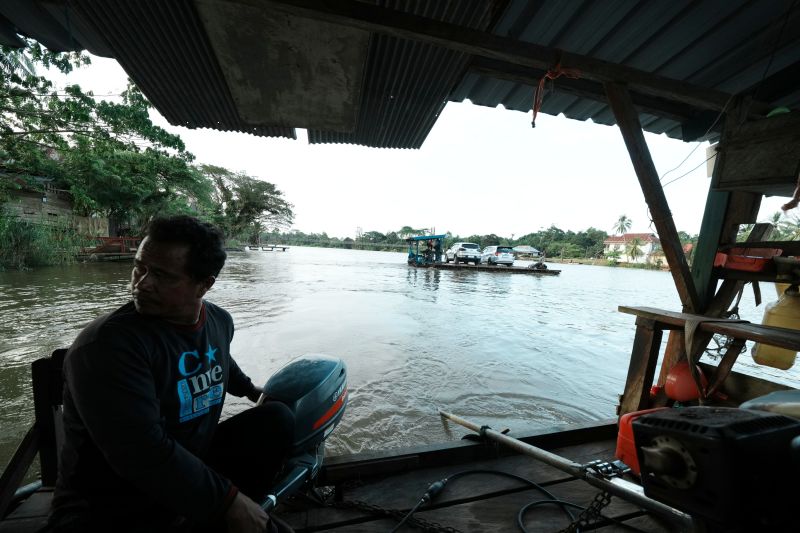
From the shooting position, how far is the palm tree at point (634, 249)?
53750mm

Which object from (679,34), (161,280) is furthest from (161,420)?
(679,34)

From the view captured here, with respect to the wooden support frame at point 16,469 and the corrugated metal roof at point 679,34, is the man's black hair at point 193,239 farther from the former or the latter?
the corrugated metal roof at point 679,34

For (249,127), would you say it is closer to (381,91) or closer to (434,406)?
(381,91)

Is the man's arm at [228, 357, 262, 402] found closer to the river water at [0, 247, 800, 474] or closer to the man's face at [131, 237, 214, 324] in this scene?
the man's face at [131, 237, 214, 324]

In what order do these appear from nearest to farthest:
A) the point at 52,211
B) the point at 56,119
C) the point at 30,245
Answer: the point at 56,119 < the point at 30,245 < the point at 52,211

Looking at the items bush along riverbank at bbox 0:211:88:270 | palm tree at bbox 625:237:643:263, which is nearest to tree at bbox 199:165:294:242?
bush along riverbank at bbox 0:211:88:270

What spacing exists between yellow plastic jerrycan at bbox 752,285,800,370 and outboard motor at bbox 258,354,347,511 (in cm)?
282

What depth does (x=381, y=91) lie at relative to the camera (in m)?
2.75

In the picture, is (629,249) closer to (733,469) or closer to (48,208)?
(733,469)

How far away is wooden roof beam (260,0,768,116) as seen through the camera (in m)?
1.78

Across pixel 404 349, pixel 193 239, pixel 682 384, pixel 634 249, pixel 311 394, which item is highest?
pixel 634 249

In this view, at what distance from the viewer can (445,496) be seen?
5.73 ft

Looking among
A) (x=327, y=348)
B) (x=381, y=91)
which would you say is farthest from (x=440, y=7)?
(x=327, y=348)

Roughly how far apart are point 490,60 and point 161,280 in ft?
8.85
